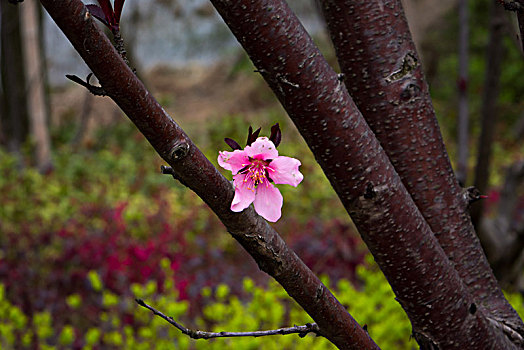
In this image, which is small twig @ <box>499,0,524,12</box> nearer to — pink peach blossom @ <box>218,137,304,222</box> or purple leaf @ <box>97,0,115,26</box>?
pink peach blossom @ <box>218,137,304,222</box>

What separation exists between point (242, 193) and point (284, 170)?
0.32ft

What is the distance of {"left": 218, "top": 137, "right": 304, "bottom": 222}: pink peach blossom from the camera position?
0.70 metres

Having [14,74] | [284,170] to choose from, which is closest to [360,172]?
[284,170]

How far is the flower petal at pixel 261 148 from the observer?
2.28 ft

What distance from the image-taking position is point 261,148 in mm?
702

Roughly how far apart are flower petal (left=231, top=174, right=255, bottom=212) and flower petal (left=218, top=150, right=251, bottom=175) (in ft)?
0.05

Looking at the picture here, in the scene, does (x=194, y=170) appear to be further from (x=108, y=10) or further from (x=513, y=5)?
(x=513, y=5)

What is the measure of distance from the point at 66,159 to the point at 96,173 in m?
0.53

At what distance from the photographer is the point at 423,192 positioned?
3.22 feet

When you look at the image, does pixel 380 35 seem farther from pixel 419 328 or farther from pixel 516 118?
pixel 516 118

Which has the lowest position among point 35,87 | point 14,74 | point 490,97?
point 490,97

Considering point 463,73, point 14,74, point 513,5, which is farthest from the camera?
point 14,74

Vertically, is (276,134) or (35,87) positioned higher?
(35,87)

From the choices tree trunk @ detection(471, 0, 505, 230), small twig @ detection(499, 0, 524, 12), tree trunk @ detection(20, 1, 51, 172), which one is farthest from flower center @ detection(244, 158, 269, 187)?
tree trunk @ detection(20, 1, 51, 172)
